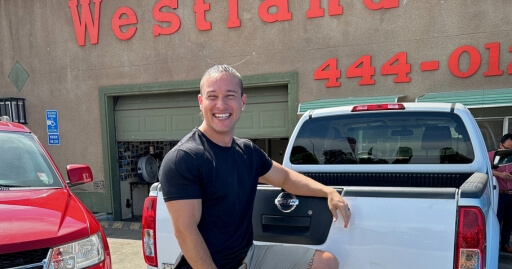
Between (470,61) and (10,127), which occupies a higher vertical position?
(470,61)

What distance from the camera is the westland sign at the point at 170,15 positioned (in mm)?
6391


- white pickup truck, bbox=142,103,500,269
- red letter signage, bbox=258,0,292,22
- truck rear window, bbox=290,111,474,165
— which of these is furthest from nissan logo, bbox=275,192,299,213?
red letter signage, bbox=258,0,292,22

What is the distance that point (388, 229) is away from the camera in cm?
186

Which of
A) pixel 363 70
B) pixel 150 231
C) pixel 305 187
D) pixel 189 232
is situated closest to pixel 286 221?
pixel 305 187

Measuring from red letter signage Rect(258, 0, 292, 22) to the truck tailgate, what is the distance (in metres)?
5.18

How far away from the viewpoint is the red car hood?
7.18ft

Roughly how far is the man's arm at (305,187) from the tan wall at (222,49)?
14.5 ft

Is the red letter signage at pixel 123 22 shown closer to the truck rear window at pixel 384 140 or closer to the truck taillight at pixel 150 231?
the truck rear window at pixel 384 140

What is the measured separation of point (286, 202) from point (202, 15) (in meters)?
5.89

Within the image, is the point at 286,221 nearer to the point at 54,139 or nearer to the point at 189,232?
the point at 189,232

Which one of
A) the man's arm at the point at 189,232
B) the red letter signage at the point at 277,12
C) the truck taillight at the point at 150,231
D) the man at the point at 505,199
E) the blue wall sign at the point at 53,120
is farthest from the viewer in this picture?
the blue wall sign at the point at 53,120

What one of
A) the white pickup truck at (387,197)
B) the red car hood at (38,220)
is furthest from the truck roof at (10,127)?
the white pickup truck at (387,197)

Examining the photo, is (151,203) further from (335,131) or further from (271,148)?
(271,148)

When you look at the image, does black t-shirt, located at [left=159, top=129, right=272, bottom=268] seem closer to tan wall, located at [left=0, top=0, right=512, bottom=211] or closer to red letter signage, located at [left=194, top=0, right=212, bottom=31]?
tan wall, located at [left=0, top=0, right=512, bottom=211]
